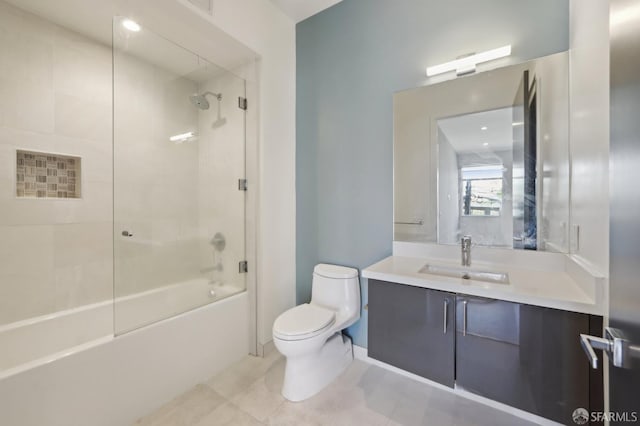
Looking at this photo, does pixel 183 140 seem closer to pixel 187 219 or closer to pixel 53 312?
pixel 187 219

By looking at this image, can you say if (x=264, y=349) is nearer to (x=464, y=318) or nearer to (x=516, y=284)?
(x=464, y=318)

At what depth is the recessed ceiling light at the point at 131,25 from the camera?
67.6 inches

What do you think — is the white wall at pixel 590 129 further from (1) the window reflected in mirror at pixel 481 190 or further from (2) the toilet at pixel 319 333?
(2) the toilet at pixel 319 333

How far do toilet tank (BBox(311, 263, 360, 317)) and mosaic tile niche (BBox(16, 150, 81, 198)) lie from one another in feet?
6.57

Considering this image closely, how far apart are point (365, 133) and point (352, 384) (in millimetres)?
1837

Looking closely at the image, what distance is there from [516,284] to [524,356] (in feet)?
1.07

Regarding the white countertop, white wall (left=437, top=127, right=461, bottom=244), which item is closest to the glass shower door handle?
the white countertop

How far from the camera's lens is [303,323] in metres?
1.71

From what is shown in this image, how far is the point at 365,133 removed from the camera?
2084 millimetres

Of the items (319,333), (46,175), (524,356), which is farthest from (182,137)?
(524,356)

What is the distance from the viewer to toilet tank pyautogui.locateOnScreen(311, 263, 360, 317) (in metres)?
2.01

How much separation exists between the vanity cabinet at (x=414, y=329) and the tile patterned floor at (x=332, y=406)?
33 centimetres

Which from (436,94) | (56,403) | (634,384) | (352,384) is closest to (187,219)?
(56,403)

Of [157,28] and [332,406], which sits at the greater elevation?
[157,28]
